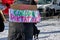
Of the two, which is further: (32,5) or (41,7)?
(41,7)

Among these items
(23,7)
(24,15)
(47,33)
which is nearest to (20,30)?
(24,15)

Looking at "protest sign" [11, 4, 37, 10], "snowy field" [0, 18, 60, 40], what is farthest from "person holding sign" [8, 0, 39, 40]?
"snowy field" [0, 18, 60, 40]

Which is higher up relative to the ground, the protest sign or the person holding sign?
the protest sign

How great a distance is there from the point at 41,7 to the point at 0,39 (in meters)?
15.3

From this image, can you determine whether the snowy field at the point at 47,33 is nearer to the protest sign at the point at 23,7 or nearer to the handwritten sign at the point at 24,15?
the handwritten sign at the point at 24,15

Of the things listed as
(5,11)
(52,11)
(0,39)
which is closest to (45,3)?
(52,11)

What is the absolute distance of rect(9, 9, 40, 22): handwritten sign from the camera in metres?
4.64

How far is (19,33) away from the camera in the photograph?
470cm

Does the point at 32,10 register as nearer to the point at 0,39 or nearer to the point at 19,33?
the point at 19,33

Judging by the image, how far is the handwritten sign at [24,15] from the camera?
4641 millimetres

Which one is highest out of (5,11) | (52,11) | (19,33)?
(5,11)

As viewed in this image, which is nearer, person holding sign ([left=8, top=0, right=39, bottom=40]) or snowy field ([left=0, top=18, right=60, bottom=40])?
person holding sign ([left=8, top=0, right=39, bottom=40])

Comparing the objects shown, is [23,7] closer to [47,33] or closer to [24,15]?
[24,15]

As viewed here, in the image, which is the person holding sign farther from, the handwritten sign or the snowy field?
the snowy field
